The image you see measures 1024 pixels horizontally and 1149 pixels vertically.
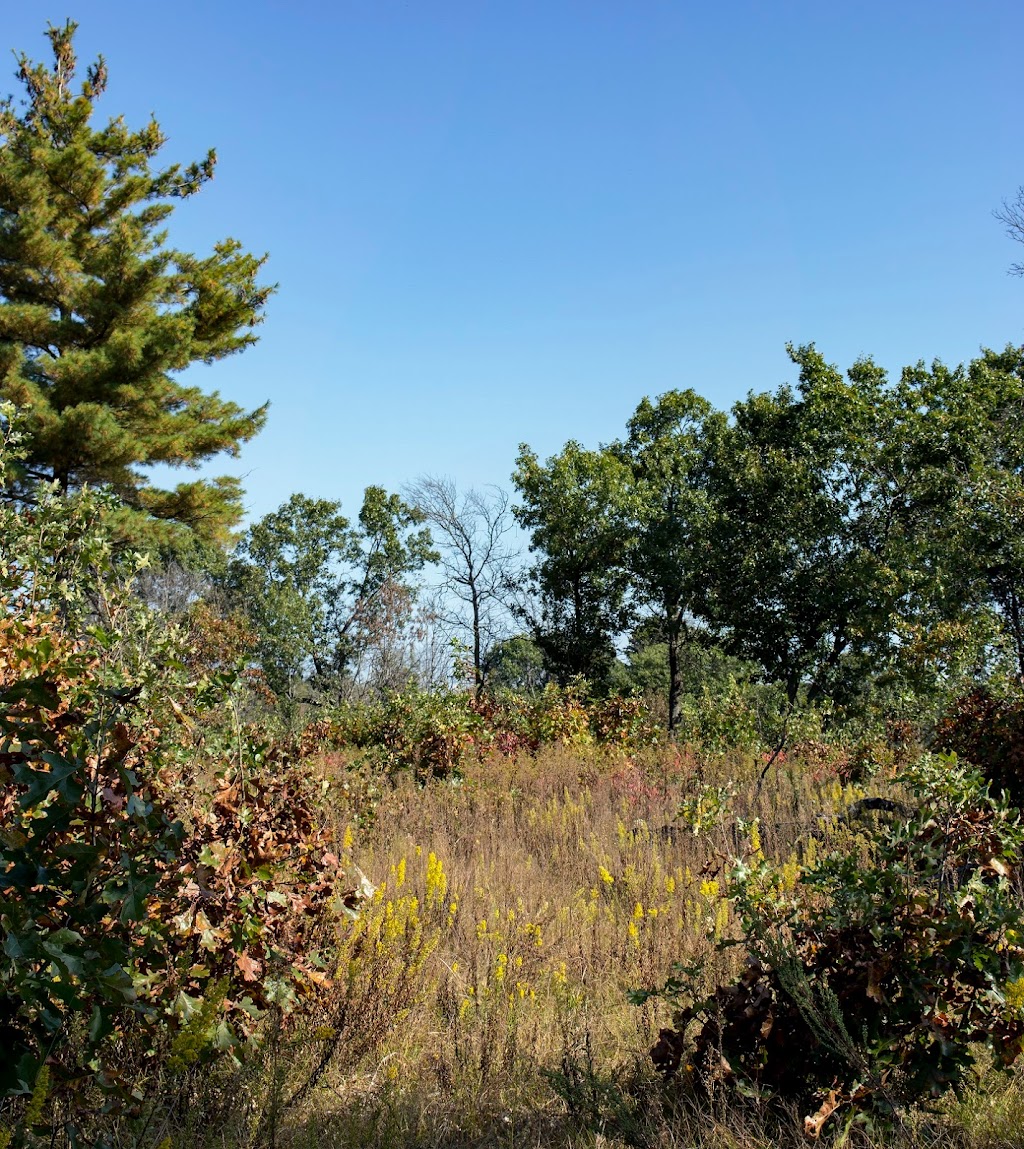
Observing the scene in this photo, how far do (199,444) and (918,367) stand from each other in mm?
19198

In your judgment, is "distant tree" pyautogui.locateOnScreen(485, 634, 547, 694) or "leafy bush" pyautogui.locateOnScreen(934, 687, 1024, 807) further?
"distant tree" pyautogui.locateOnScreen(485, 634, 547, 694)

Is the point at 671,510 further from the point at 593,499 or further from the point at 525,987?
the point at 525,987

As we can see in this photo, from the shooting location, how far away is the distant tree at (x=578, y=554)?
2766 cm

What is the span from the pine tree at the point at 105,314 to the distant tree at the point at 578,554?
10.5m

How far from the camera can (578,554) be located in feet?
90.9

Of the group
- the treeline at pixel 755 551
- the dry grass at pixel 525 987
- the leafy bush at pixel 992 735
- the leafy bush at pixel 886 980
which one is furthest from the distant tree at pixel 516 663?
the leafy bush at pixel 886 980

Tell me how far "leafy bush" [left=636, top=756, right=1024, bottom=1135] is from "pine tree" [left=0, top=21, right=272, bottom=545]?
53.8 feet

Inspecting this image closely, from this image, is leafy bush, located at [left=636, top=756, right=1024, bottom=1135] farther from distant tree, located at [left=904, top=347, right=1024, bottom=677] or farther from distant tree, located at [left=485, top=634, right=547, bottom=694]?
distant tree, located at [left=485, top=634, right=547, bottom=694]

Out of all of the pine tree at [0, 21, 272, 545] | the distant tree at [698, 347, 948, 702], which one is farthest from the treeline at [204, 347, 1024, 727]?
the pine tree at [0, 21, 272, 545]

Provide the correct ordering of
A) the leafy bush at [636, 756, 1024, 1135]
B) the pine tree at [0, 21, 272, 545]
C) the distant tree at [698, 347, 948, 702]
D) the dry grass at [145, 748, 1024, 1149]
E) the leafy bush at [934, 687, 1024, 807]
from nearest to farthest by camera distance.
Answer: the leafy bush at [636, 756, 1024, 1135] < the dry grass at [145, 748, 1024, 1149] < the leafy bush at [934, 687, 1024, 807] < the pine tree at [0, 21, 272, 545] < the distant tree at [698, 347, 948, 702]

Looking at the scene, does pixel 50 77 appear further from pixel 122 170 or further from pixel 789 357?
pixel 789 357

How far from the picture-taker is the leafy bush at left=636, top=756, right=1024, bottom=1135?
99.9 inches

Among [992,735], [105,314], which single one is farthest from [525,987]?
[105,314]

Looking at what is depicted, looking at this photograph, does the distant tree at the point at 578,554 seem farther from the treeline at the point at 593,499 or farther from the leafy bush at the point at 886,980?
the leafy bush at the point at 886,980
